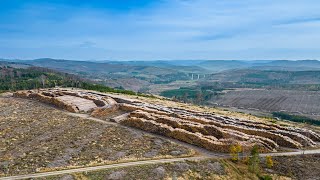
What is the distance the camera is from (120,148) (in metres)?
51.1

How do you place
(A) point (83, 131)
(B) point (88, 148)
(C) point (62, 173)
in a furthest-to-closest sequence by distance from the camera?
1. (A) point (83, 131)
2. (B) point (88, 148)
3. (C) point (62, 173)

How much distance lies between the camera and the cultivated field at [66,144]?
1765 inches

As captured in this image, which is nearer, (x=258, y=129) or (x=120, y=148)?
(x=120, y=148)

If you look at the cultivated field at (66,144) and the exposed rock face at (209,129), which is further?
the exposed rock face at (209,129)

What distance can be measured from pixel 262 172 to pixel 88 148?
26.1 meters

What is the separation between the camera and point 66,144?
52438 millimetres

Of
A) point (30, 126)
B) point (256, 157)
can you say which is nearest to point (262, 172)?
point (256, 157)

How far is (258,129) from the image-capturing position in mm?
60719

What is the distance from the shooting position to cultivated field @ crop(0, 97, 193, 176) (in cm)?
4484

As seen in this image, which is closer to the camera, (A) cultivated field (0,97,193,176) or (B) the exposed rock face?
(A) cultivated field (0,97,193,176)

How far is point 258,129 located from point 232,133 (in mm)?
7522

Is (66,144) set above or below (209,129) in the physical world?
below

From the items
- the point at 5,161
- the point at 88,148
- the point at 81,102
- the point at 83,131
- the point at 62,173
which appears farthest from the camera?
the point at 81,102

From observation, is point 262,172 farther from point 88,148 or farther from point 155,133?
point 88,148
